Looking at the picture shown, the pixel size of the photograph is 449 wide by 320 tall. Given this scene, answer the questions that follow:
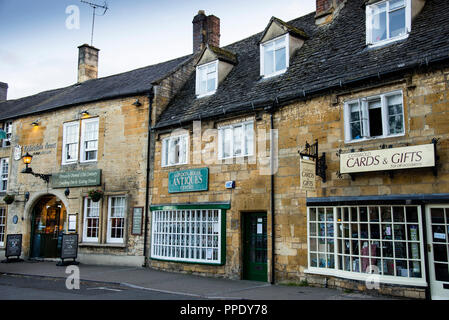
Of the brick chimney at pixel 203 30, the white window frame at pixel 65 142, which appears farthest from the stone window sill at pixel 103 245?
the brick chimney at pixel 203 30

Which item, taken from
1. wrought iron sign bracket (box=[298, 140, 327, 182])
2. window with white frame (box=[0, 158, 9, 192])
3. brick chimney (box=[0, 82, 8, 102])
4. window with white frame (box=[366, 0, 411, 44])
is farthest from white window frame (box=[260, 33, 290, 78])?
brick chimney (box=[0, 82, 8, 102])

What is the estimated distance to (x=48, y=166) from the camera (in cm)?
1959

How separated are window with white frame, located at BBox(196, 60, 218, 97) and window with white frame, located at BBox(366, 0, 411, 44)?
241 inches

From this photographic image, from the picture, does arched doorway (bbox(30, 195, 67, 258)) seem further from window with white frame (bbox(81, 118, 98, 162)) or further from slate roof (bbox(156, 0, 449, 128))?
slate roof (bbox(156, 0, 449, 128))

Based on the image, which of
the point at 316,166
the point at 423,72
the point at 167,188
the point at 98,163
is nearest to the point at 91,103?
the point at 98,163

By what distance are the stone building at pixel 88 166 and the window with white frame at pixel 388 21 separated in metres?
8.49

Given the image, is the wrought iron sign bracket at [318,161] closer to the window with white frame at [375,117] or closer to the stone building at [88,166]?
the window with white frame at [375,117]

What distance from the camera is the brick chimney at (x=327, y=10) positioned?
14953 millimetres

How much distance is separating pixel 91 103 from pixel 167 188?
5.93m

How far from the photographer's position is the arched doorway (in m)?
19.8

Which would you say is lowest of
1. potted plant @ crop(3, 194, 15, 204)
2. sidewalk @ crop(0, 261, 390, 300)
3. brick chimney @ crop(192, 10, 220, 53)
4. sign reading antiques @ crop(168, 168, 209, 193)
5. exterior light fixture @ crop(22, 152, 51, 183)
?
sidewalk @ crop(0, 261, 390, 300)

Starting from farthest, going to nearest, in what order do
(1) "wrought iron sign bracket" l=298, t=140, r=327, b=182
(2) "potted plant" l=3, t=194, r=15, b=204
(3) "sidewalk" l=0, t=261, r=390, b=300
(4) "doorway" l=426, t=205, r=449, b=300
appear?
(2) "potted plant" l=3, t=194, r=15, b=204
(1) "wrought iron sign bracket" l=298, t=140, r=327, b=182
(3) "sidewalk" l=0, t=261, r=390, b=300
(4) "doorway" l=426, t=205, r=449, b=300

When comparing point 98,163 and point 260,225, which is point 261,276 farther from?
point 98,163

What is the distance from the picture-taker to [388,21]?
1192cm
